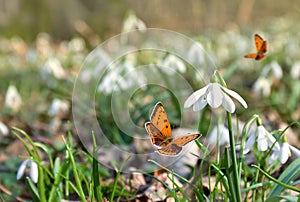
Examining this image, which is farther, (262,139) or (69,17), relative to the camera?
(69,17)

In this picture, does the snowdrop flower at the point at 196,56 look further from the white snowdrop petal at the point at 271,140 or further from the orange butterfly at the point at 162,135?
the orange butterfly at the point at 162,135

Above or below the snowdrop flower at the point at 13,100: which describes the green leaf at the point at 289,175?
below

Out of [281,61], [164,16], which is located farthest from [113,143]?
[164,16]

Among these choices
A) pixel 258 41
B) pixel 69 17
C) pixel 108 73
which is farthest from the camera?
pixel 69 17

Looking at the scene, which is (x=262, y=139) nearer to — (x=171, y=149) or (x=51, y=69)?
(x=171, y=149)

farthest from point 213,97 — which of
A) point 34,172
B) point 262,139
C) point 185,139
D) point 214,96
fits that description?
point 34,172

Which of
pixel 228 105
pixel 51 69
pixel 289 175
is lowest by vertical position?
pixel 289 175

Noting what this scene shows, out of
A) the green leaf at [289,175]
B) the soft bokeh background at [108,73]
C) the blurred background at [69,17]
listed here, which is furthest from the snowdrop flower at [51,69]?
the blurred background at [69,17]
